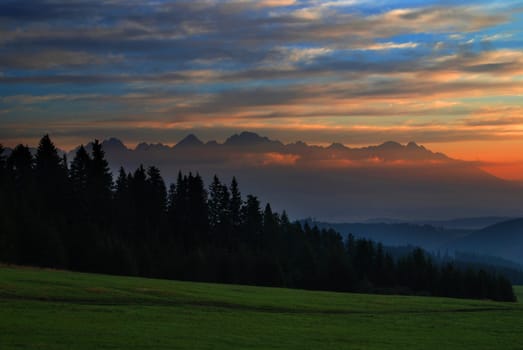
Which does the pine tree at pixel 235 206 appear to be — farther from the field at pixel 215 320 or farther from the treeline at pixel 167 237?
the field at pixel 215 320

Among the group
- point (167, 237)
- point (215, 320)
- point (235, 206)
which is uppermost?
point (235, 206)

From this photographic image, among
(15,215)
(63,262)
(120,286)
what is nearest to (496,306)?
(120,286)

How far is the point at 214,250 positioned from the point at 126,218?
54.7ft

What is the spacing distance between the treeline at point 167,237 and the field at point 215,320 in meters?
39.0

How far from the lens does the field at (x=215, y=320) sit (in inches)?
1366

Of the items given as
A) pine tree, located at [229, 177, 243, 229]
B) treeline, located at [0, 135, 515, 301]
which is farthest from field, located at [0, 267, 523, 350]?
pine tree, located at [229, 177, 243, 229]

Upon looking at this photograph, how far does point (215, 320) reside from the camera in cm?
4316

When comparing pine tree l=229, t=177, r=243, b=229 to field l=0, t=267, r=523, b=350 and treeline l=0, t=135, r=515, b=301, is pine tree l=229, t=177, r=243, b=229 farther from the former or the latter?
field l=0, t=267, r=523, b=350

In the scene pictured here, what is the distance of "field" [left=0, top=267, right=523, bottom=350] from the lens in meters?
34.7

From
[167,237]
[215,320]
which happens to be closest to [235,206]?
[167,237]

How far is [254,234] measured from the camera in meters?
135

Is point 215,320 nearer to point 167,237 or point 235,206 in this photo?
point 167,237

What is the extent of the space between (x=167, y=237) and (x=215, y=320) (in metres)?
78.5

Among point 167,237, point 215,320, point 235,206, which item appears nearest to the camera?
point 215,320
